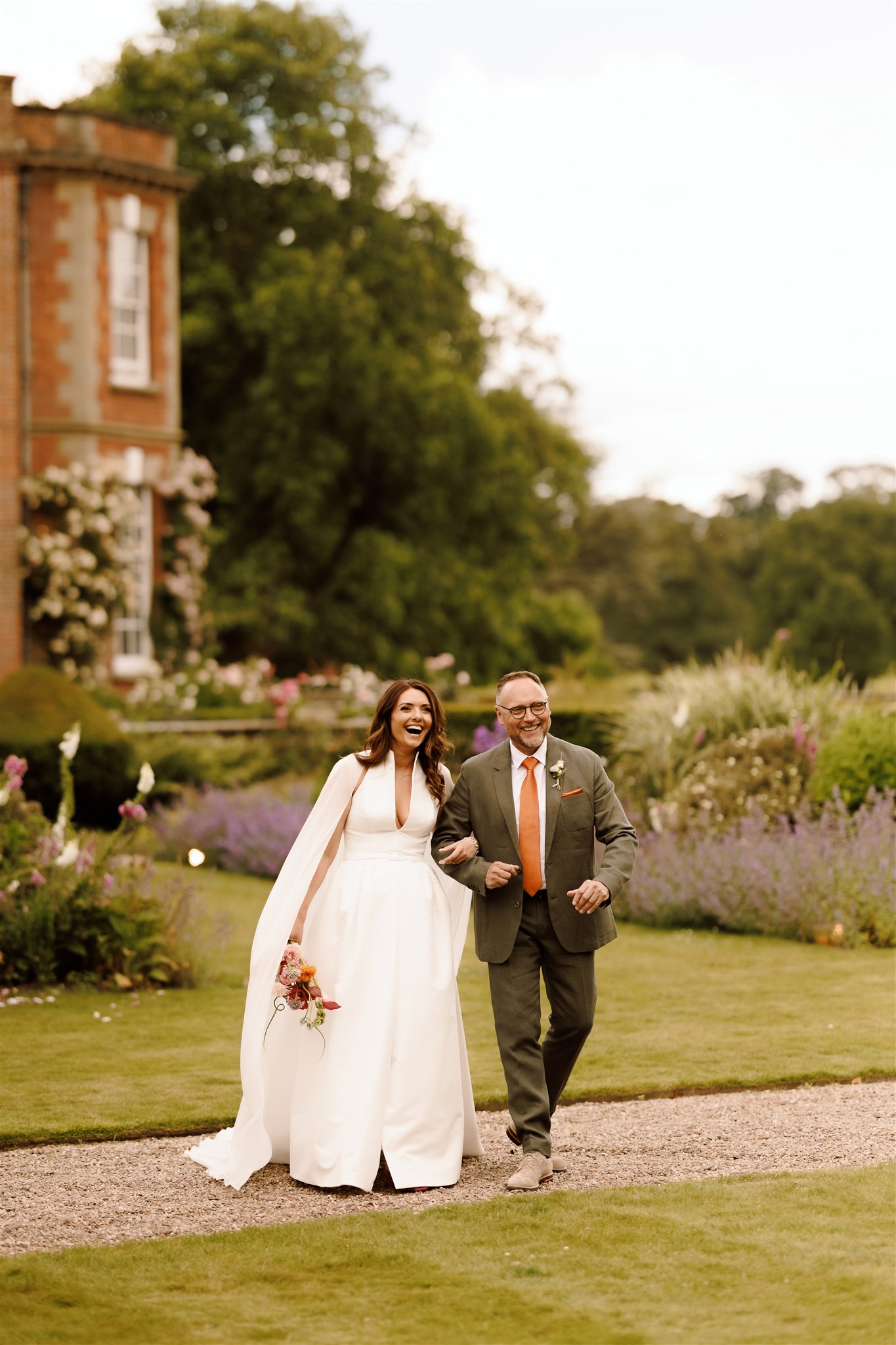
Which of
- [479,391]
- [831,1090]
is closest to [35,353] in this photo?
[479,391]

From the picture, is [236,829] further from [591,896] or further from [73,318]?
[73,318]

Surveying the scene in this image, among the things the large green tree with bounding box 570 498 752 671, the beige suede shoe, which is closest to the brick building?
the beige suede shoe

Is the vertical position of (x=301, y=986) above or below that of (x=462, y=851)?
below

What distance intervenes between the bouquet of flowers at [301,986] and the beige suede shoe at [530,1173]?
787 mm

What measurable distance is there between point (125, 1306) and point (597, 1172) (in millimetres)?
1900

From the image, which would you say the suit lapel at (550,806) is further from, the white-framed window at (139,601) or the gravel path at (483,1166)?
the white-framed window at (139,601)

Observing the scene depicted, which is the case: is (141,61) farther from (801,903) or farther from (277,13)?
(801,903)

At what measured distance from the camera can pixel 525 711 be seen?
5922 mm

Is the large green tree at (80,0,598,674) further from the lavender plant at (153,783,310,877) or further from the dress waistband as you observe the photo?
the dress waistband

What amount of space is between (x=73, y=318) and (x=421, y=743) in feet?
58.3

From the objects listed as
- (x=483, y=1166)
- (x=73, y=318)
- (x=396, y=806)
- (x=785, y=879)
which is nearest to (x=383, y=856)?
(x=396, y=806)

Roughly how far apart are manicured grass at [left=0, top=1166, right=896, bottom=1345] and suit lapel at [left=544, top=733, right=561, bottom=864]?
45.2 inches

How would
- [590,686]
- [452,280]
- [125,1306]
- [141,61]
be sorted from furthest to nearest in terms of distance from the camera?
[452,280] < [141,61] < [590,686] < [125,1306]

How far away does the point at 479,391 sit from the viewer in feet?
118
